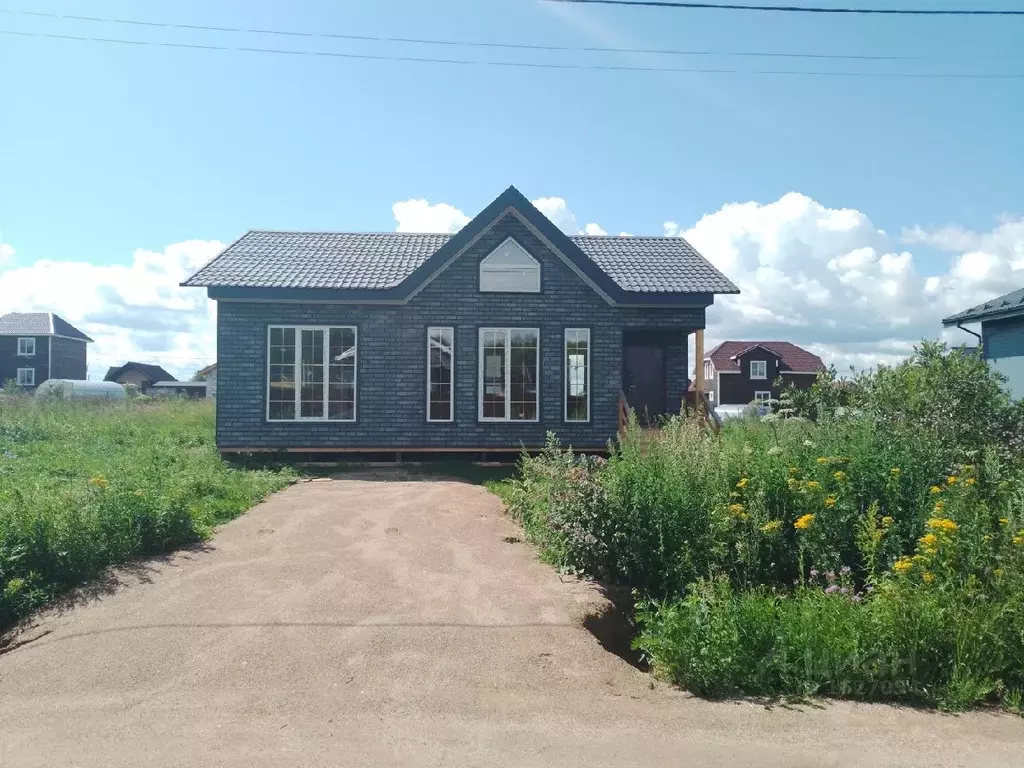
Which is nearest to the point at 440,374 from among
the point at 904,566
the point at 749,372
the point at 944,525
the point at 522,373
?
the point at 522,373

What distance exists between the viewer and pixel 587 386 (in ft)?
49.9

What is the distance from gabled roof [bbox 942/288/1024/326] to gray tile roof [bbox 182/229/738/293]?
484cm

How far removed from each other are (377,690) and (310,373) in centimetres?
1055

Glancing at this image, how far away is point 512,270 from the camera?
15141 millimetres

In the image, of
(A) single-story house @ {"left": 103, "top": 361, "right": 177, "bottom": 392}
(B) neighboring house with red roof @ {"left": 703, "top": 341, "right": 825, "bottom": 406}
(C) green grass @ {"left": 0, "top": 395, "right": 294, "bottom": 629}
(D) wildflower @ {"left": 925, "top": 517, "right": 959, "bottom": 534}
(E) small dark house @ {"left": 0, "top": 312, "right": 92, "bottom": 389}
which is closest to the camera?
(D) wildflower @ {"left": 925, "top": 517, "right": 959, "bottom": 534}

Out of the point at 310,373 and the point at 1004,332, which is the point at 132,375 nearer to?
the point at 310,373

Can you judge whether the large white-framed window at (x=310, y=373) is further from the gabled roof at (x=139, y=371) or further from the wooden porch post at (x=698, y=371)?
the gabled roof at (x=139, y=371)

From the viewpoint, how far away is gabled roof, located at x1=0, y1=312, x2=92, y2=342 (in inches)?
2206

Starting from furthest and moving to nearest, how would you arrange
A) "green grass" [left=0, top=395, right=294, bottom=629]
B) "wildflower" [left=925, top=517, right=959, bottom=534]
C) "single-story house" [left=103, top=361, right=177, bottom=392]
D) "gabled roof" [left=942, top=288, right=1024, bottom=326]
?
"single-story house" [left=103, top=361, right=177, bottom=392] → "gabled roof" [left=942, top=288, right=1024, bottom=326] → "green grass" [left=0, top=395, right=294, bottom=629] → "wildflower" [left=925, top=517, right=959, bottom=534]

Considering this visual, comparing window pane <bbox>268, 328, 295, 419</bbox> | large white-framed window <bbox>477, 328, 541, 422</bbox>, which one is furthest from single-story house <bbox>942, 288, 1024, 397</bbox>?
window pane <bbox>268, 328, 295, 419</bbox>

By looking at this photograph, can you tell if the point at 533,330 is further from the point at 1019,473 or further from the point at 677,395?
the point at 1019,473

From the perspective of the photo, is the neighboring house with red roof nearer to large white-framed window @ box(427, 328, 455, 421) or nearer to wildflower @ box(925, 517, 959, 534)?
large white-framed window @ box(427, 328, 455, 421)

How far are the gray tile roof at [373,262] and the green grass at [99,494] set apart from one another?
3580 millimetres

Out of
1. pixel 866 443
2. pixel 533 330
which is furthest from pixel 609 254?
pixel 866 443
